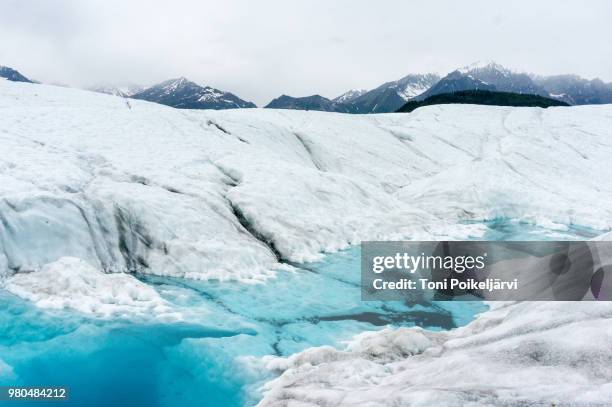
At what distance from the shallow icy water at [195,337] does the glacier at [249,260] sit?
39 millimetres

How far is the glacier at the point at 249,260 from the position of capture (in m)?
5.27

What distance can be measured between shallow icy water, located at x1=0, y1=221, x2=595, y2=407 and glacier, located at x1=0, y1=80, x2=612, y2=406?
0.04 metres

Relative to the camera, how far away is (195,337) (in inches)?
284

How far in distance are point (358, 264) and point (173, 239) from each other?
462 cm

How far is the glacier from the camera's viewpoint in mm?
5266

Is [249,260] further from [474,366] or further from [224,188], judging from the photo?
[474,366]

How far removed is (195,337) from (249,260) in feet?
11.9

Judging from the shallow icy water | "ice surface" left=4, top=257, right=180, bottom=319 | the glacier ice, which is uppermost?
the glacier ice

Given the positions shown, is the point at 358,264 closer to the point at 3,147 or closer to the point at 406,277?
the point at 406,277

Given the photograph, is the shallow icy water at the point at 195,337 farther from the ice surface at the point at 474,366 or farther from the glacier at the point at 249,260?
the ice surface at the point at 474,366

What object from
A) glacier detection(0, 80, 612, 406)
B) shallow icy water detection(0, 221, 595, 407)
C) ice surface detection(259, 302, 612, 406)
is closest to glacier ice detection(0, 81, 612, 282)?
glacier detection(0, 80, 612, 406)

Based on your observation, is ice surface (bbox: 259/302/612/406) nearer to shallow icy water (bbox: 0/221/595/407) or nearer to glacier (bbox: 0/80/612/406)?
glacier (bbox: 0/80/612/406)

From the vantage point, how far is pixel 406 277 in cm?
1105

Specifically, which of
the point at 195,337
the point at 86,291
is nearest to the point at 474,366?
the point at 195,337
